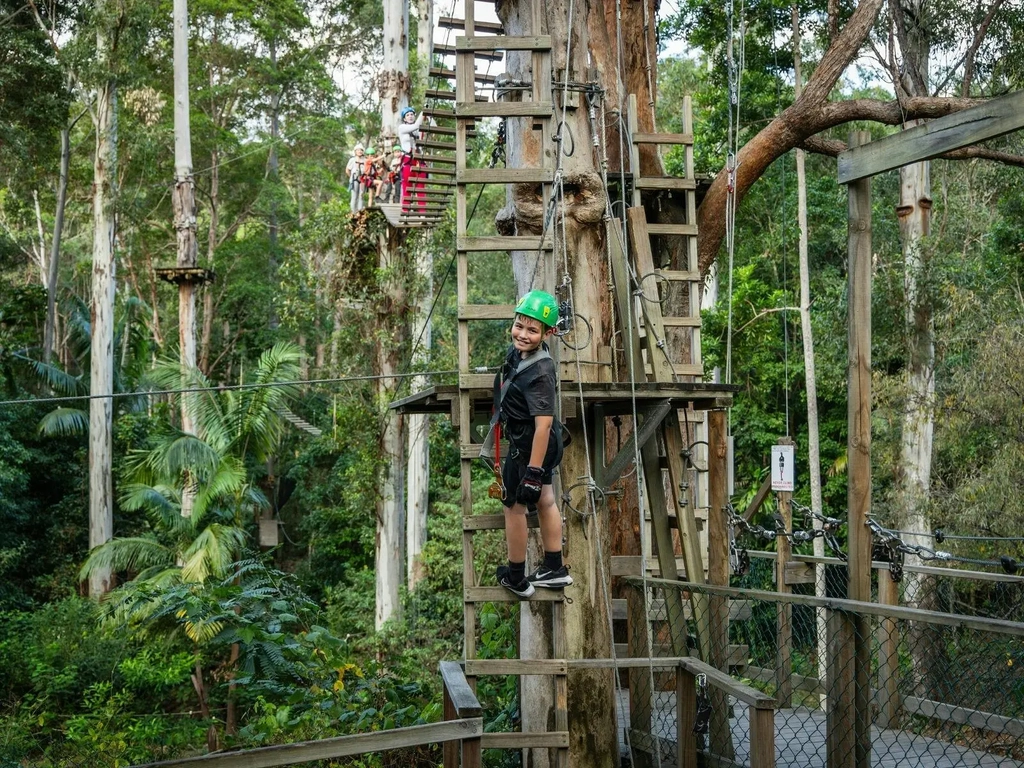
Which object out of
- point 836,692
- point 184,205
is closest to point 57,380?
point 184,205

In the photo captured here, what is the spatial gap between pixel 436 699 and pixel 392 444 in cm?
1007

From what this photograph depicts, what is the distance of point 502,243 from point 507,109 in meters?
0.78

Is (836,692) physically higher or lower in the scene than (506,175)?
lower

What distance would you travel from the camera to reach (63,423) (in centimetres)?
2345

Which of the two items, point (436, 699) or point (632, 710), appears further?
point (436, 699)

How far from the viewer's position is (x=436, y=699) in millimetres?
8906

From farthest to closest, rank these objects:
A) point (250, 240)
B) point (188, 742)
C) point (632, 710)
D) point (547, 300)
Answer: point (250, 240), point (188, 742), point (632, 710), point (547, 300)

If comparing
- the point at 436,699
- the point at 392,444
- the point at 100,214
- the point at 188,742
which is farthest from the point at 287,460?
the point at 436,699

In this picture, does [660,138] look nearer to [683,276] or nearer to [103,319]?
[683,276]

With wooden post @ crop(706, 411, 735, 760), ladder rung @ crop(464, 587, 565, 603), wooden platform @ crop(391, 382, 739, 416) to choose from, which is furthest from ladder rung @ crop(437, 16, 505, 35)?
ladder rung @ crop(464, 587, 565, 603)

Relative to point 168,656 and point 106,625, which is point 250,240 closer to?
point 106,625

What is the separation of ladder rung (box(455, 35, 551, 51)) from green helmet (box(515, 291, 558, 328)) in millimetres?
1639

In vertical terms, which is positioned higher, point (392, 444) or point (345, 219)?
point (345, 219)

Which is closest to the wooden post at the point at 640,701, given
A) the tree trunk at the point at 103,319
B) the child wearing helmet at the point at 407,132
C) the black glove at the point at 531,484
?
the black glove at the point at 531,484
